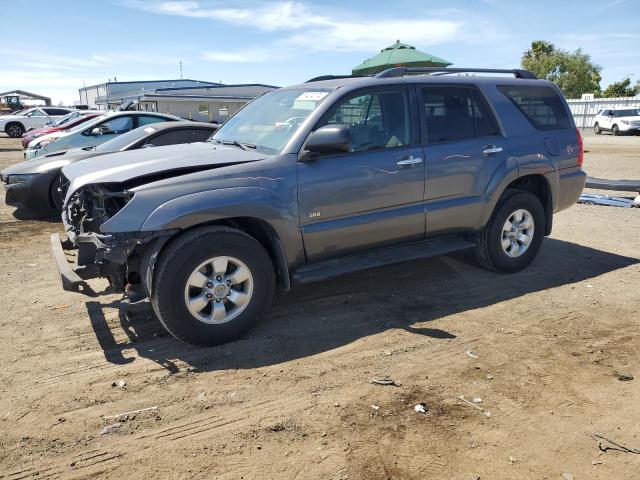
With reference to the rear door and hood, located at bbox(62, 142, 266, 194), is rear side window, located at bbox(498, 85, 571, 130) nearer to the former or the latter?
the rear door

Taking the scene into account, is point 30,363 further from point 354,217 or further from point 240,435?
point 354,217

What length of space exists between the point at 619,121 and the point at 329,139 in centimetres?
3064

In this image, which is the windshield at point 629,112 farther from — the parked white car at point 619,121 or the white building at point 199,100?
the white building at point 199,100

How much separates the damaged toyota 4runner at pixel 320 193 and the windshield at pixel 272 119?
0.07 feet

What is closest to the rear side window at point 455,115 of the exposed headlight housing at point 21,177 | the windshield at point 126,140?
the windshield at point 126,140

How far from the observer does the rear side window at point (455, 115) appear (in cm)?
493

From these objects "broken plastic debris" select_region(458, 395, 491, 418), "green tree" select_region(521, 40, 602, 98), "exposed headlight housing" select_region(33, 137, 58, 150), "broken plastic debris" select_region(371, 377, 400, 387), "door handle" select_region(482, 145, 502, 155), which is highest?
"green tree" select_region(521, 40, 602, 98)

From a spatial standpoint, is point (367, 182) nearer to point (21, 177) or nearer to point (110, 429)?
point (110, 429)

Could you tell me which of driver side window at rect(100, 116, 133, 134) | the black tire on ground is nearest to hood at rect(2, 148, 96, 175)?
the black tire on ground

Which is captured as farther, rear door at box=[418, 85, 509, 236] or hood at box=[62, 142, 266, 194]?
rear door at box=[418, 85, 509, 236]

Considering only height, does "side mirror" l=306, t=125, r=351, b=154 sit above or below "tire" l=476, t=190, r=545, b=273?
above

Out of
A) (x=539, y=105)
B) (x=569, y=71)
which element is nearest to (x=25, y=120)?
(x=539, y=105)

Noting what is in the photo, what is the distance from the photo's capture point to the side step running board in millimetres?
4316

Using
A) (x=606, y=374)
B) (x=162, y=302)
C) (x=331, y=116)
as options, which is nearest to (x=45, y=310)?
(x=162, y=302)
